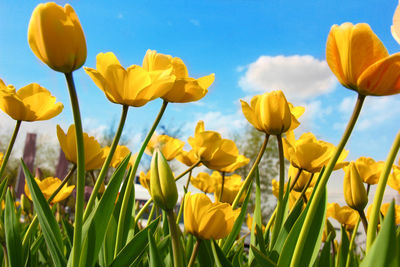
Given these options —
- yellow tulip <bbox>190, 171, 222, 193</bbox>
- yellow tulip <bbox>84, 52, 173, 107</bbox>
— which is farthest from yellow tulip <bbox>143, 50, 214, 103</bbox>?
yellow tulip <bbox>190, 171, 222, 193</bbox>

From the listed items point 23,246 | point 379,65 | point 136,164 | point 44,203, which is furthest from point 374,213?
point 23,246

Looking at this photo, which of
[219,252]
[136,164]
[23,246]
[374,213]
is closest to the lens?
[374,213]

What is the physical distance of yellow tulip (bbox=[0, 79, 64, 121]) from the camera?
2.78ft

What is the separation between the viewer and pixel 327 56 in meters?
0.51

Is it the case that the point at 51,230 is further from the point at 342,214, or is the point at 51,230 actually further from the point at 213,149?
the point at 342,214

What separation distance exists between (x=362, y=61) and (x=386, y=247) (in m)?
0.24

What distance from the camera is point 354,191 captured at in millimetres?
737

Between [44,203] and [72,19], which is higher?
[72,19]

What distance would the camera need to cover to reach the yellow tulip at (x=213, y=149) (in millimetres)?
1053

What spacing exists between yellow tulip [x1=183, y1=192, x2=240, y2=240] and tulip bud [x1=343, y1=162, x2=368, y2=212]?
242 mm

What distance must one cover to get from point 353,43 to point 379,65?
0.04m

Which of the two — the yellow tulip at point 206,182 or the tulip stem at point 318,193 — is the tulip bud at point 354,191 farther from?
the yellow tulip at point 206,182

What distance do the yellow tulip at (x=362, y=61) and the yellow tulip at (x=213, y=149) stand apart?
564mm

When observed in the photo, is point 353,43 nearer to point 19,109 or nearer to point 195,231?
point 195,231
